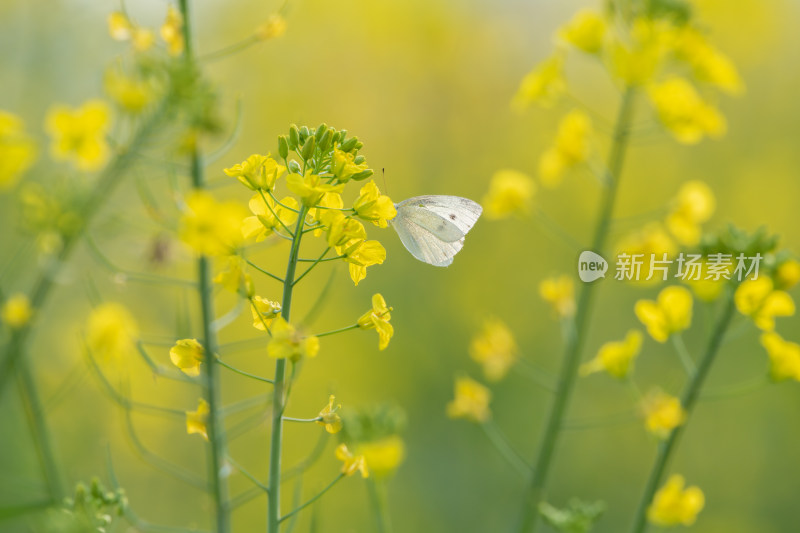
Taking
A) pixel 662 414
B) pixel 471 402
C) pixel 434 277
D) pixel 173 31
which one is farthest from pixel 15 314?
pixel 434 277

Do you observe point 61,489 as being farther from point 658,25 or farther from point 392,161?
point 392,161

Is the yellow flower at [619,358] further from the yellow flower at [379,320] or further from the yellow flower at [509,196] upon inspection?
the yellow flower at [379,320]

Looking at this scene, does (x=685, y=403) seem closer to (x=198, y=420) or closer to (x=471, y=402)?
(x=471, y=402)

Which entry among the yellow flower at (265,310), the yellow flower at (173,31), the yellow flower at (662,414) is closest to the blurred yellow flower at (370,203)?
the yellow flower at (265,310)

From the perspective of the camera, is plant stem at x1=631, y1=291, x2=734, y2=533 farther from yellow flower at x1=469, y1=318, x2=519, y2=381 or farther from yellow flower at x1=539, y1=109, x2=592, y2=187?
yellow flower at x1=539, y1=109, x2=592, y2=187

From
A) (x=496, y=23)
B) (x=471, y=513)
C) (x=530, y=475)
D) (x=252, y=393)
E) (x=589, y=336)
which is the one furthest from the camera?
(x=496, y=23)

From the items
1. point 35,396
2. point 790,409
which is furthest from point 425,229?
point 790,409

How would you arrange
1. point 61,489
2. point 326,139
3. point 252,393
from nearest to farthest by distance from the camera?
point 326,139 → point 61,489 → point 252,393

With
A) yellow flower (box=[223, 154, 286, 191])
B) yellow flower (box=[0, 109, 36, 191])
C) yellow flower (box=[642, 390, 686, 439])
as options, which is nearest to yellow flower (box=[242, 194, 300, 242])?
yellow flower (box=[223, 154, 286, 191])
